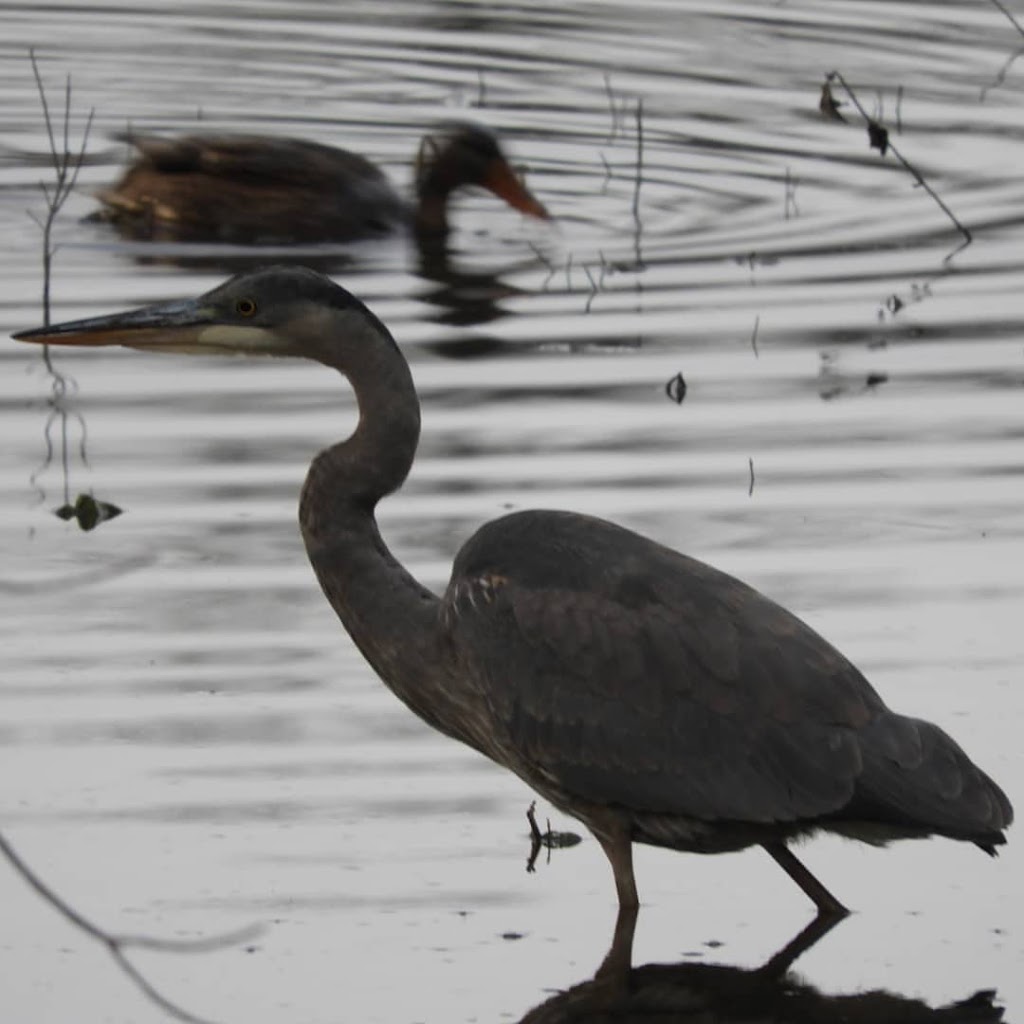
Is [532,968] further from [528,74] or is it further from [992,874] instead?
[528,74]

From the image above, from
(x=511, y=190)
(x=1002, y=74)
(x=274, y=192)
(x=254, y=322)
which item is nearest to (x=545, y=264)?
(x=511, y=190)

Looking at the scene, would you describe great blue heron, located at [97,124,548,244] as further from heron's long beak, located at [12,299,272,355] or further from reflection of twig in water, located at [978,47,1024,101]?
heron's long beak, located at [12,299,272,355]

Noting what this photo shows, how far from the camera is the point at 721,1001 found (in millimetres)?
6656

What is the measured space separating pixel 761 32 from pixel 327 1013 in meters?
13.5

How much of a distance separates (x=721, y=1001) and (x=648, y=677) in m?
0.72

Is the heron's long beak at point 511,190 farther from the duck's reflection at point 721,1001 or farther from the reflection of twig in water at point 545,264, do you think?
the duck's reflection at point 721,1001

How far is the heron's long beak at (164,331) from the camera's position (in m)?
7.36

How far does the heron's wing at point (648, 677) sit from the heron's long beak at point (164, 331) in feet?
2.63

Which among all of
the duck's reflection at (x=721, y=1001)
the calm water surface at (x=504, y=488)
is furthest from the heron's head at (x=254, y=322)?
the duck's reflection at (x=721, y=1001)

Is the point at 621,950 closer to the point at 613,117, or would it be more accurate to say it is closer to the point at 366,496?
the point at 366,496

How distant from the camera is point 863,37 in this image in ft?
62.4

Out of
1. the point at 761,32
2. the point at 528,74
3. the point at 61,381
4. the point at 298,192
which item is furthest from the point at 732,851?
the point at 761,32

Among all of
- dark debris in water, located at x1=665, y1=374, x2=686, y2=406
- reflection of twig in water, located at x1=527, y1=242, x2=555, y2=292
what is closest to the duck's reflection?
dark debris in water, located at x1=665, y1=374, x2=686, y2=406

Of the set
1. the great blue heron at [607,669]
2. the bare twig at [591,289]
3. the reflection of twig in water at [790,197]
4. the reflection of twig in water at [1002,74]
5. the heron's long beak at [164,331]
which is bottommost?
the bare twig at [591,289]
